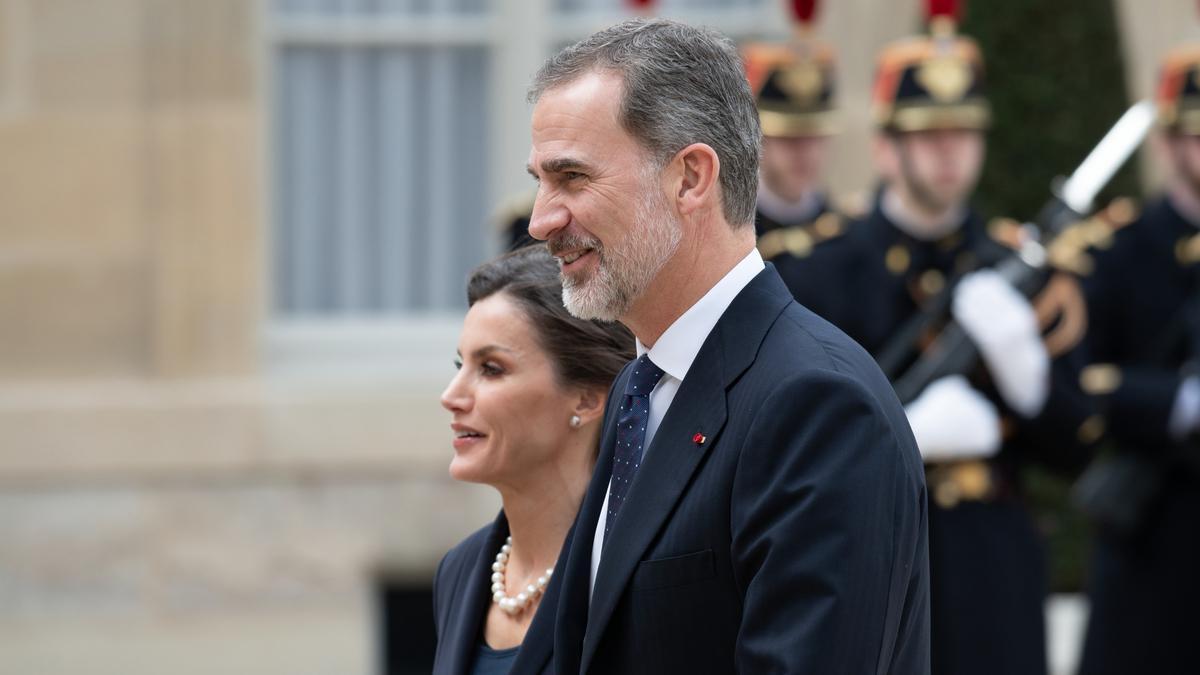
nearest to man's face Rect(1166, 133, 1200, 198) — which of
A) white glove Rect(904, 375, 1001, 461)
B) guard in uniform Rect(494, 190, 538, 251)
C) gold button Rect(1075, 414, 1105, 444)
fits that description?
gold button Rect(1075, 414, 1105, 444)

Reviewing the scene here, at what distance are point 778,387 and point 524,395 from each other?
695 millimetres

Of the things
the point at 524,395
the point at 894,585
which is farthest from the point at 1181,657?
the point at 894,585

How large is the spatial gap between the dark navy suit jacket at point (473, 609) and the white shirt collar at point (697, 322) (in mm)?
343

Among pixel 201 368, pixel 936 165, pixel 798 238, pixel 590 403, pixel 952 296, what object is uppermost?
pixel 590 403

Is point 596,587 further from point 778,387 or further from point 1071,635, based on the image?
point 1071,635

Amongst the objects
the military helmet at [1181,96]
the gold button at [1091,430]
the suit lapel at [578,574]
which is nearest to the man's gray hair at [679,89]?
the suit lapel at [578,574]

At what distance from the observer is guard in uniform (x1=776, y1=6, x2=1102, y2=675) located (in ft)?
17.9

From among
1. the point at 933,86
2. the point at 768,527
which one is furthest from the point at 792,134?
the point at 768,527

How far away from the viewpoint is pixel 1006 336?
5473 millimetres

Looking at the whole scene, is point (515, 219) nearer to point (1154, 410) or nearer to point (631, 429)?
point (1154, 410)

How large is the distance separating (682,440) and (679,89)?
39 centimetres

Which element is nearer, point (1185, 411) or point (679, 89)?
point (679, 89)

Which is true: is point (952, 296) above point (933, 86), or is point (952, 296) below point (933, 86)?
below

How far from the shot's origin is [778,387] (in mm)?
2068
